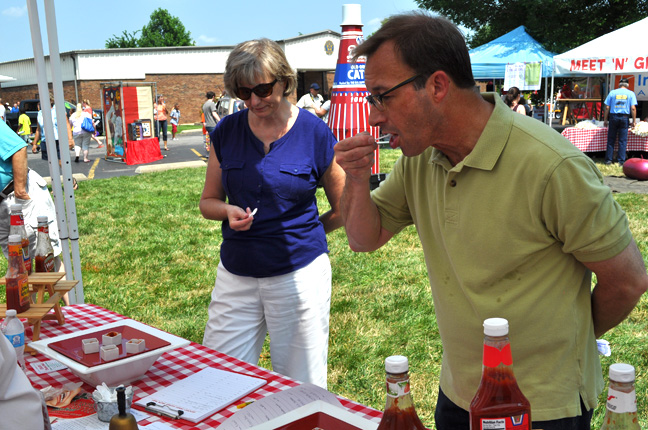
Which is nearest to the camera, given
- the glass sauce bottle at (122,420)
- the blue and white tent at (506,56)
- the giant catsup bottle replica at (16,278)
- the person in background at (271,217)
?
the glass sauce bottle at (122,420)

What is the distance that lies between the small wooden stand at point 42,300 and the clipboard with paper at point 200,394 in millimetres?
724

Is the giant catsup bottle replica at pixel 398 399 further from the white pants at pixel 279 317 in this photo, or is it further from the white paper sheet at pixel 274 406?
the white pants at pixel 279 317

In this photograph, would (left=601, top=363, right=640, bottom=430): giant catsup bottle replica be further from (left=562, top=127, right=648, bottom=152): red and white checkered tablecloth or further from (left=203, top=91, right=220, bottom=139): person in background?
(left=203, top=91, right=220, bottom=139): person in background

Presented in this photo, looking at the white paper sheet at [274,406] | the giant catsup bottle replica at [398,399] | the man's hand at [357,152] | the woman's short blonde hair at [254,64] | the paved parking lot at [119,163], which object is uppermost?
the woman's short blonde hair at [254,64]

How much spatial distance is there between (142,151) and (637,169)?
40.8 ft

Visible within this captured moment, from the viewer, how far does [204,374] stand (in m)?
2.03

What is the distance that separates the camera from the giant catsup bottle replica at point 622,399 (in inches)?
38.7

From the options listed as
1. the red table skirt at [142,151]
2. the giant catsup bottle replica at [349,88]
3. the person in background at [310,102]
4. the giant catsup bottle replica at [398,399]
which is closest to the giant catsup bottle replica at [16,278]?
the giant catsup bottle replica at [398,399]

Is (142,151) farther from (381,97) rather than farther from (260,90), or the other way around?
(381,97)

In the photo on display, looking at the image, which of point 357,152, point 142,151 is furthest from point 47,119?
point 142,151

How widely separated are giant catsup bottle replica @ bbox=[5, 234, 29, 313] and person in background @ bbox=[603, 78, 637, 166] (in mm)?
11978

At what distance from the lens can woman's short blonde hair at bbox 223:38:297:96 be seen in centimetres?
247

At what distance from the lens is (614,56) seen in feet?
37.9

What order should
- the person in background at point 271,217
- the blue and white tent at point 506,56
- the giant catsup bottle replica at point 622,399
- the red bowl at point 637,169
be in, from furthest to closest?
the blue and white tent at point 506,56 → the red bowl at point 637,169 → the person in background at point 271,217 → the giant catsup bottle replica at point 622,399
